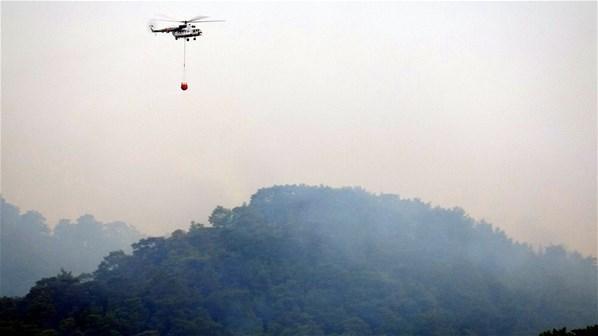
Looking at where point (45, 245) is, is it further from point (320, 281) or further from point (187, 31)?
point (187, 31)

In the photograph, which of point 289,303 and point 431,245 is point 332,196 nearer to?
point 431,245

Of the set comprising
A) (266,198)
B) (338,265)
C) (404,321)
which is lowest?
(404,321)

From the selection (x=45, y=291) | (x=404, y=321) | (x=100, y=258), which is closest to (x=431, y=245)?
(x=404, y=321)

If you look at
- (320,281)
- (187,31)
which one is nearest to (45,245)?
(320,281)

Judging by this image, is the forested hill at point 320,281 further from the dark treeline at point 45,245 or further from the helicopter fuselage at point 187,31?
the dark treeline at point 45,245

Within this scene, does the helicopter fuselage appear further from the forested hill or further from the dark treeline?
the dark treeline

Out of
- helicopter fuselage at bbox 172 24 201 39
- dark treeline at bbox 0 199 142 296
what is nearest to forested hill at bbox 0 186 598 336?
helicopter fuselage at bbox 172 24 201 39
